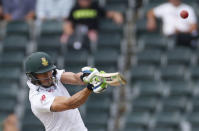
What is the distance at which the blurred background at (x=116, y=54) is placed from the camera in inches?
433

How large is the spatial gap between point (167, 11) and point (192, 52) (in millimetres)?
939

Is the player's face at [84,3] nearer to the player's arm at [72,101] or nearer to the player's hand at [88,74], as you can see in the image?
the player's hand at [88,74]

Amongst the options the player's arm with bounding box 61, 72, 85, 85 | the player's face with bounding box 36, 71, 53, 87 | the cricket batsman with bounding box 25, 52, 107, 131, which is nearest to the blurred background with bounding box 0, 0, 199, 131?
the player's arm with bounding box 61, 72, 85, 85

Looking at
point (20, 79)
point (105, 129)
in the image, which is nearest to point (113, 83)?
point (105, 129)

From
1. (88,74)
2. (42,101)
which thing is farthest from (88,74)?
(42,101)

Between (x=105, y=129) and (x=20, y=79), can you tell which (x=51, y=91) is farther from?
(x=20, y=79)

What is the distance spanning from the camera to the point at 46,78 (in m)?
6.81

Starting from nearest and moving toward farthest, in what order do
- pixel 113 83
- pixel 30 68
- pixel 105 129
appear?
pixel 113 83, pixel 30 68, pixel 105 129

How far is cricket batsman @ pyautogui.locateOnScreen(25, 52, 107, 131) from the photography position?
256 inches

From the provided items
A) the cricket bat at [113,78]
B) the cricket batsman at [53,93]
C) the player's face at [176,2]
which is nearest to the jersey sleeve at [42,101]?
the cricket batsman at [53,93]

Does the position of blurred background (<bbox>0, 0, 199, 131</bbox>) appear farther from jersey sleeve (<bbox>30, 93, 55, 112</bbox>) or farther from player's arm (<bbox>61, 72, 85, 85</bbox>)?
jersey sleeve (<bbox>30, 93, 55, 112</bbox>)

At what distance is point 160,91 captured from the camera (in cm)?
1109

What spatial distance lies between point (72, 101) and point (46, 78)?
1.71ft

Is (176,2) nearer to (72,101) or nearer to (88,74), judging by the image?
(88,74)
